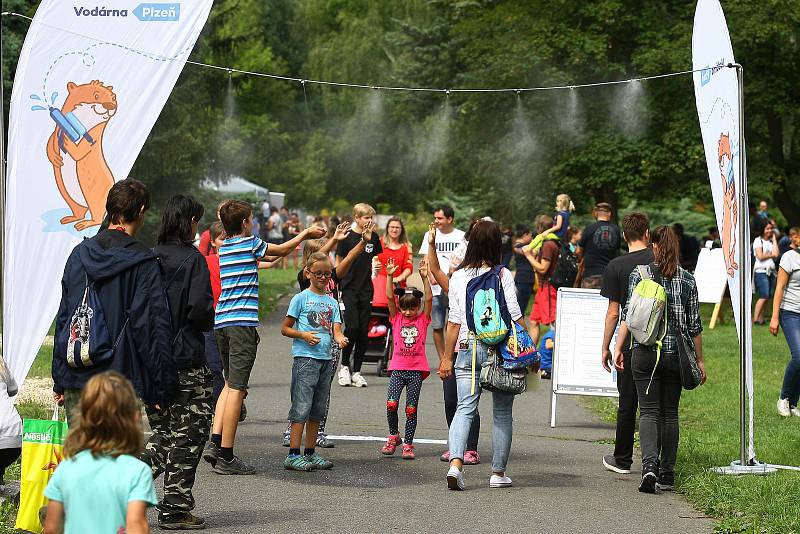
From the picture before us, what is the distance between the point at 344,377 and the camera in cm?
1463

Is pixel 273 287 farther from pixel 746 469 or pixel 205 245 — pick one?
pixel 746 469

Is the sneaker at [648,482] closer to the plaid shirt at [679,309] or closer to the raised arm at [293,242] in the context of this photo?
the plaid shirt at [679,309]

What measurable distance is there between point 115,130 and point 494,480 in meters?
3.53

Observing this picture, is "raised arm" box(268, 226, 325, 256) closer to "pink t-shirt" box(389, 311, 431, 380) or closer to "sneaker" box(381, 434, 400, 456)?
"pink t-shirt" box(389, 311, 431, 380)

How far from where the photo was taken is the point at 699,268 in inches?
949

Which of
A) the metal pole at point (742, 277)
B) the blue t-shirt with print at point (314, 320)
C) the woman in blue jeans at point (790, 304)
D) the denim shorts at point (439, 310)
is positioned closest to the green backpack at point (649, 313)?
the metal pole at point (742, 277)

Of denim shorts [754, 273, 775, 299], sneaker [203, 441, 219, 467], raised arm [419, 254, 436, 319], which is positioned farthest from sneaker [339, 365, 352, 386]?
denim shorts [754, 273, 775, 299]

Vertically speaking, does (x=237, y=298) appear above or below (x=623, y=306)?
below

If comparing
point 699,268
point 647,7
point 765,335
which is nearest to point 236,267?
point 765,335

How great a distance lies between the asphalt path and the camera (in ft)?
25.2

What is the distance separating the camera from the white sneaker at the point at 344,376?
14.6 meters

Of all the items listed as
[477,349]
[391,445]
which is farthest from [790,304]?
[477,349]

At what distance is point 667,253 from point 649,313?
453 millimetres

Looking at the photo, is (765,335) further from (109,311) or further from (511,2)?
(109,311)
